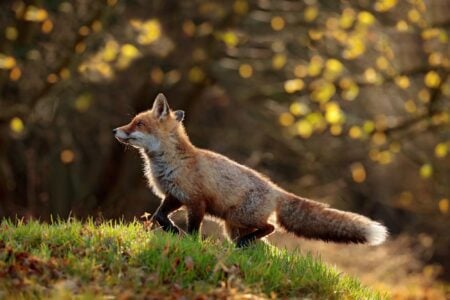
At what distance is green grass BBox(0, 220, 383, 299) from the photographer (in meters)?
7.77

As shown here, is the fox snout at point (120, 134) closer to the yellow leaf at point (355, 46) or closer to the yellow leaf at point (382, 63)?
the yellow leaf at point (355, 46)

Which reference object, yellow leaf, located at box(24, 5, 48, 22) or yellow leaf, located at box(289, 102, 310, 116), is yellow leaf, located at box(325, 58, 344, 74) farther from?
yellow leaf, located at box(24, 5, 48, 22)

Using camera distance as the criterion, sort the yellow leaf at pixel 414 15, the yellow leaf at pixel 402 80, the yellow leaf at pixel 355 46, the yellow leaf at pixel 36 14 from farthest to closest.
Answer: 1. the yellow leaf at pixel 355 46
2. the yellow leaf at pixel 402 80
3. the yellow leaf at pixel 414 15
4. the yellow leaf at pixel 36 14

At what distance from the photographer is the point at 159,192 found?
10742 mm

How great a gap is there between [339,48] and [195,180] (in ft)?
36.1

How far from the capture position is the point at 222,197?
1050 centimetres

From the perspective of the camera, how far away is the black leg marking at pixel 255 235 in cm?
1050

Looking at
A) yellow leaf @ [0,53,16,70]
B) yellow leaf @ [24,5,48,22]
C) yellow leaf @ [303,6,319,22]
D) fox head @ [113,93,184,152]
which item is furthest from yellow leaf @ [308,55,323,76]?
fox head @ [113,93,184,152]

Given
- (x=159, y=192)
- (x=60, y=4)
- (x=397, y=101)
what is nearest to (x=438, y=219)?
(x=397, y=101)

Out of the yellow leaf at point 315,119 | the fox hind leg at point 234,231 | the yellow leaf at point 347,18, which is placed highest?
the yellow leaf at point 347,18

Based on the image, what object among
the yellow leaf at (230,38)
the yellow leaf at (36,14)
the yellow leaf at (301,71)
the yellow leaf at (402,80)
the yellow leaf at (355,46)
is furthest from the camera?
the yellow leaf at (301,71)

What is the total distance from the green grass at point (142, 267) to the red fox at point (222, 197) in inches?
25.0

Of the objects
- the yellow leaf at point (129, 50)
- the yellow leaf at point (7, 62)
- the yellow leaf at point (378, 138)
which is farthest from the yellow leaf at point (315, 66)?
the yellow leaf at point (7, 62)

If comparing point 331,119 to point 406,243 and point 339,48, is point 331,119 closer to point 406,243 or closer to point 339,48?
point 339,48
